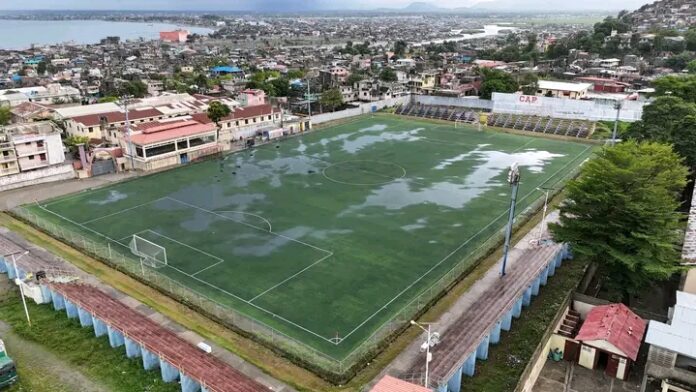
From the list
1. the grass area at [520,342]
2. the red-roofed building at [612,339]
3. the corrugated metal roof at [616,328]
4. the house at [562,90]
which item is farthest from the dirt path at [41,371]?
the house at [562,90]

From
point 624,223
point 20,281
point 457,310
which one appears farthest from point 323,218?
point 624,223

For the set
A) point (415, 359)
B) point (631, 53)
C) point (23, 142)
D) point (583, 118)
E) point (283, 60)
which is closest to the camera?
point (415, 359)

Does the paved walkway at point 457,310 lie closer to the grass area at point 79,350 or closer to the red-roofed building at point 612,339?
the red-roofed building at point 612,339

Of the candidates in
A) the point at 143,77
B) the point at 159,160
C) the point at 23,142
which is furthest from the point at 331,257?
the point at 143,77

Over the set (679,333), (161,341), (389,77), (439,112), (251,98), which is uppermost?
(251,98)

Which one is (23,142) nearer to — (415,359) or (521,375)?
(415,359)

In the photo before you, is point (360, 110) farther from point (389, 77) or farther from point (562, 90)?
point (562, 90)
